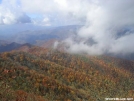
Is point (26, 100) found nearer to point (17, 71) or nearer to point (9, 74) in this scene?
point (9, 74)

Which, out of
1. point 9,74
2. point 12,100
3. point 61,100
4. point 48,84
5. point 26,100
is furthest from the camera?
point 48,84

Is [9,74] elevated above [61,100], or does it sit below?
above

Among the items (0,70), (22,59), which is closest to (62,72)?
(22,59)

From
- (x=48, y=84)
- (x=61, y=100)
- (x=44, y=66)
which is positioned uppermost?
(x=44, y=66)

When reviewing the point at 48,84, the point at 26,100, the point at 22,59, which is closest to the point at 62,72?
the point at 22,59

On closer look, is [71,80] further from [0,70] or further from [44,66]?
[0,70]

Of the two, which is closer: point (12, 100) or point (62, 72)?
point (12, 100)

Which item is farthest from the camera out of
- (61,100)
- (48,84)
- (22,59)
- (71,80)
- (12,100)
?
(22,59)

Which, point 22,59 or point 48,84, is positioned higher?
point 22,59

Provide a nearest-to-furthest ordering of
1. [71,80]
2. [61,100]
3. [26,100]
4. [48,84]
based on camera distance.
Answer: [26,100] → [61,100] → [48,84] → [71,80]
